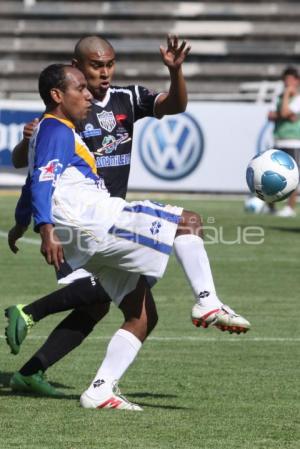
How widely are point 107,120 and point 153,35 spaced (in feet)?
72.3

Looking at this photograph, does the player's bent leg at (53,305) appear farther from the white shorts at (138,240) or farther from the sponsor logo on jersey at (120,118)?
the sponsor logo on jersey at (120,118)

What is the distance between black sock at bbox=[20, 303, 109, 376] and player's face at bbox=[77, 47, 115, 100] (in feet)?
4.08

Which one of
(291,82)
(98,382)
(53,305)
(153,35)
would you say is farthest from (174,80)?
(153,35)

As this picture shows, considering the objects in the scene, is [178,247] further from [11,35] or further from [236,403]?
[11,35]

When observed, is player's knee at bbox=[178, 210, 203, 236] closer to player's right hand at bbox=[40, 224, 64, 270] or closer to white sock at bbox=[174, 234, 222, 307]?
white sock at bbox=[174, 234, 222, 307]

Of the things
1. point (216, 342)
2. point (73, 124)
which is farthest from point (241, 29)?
point (73, 124)

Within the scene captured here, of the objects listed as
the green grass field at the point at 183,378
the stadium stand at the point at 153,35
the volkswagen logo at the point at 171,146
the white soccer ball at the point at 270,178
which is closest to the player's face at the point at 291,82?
the volkswagen logo at the point at 171,146

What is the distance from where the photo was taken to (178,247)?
6000mm

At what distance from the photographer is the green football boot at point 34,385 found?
6.55 meters

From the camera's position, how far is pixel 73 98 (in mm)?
6074

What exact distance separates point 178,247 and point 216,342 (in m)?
2.57

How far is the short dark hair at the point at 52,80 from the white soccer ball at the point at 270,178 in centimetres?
158

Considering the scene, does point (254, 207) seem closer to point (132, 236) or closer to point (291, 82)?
point (291, 82)

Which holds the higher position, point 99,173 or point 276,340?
point 99,173
